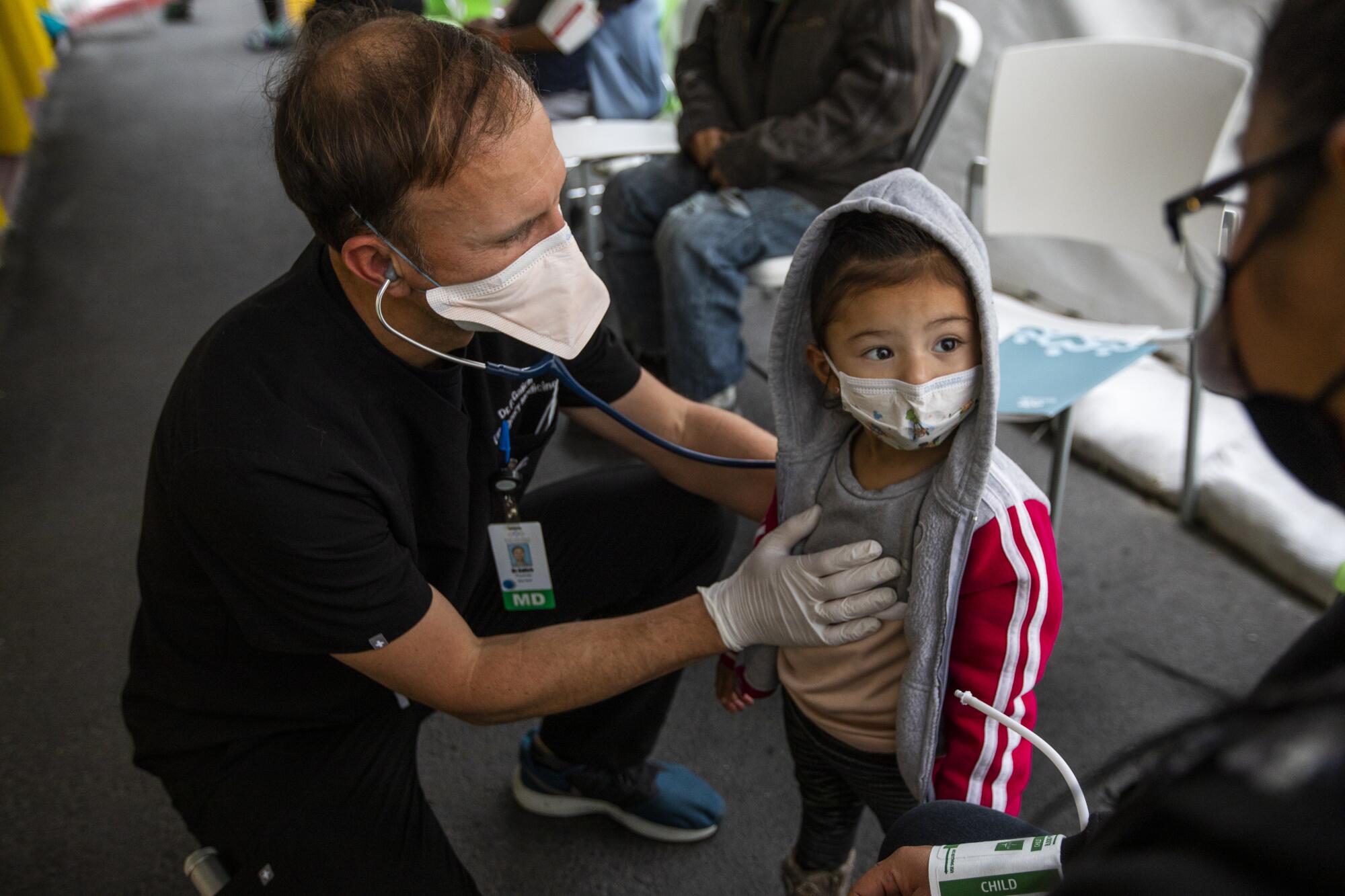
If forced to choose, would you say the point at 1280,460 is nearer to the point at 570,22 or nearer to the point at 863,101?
the point at 863,101

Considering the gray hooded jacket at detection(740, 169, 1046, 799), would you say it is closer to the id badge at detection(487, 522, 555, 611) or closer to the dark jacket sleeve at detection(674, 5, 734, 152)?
the id badge at detection(487, 522, 555, 611)

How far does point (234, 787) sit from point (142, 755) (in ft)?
0.50

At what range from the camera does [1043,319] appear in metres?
1.99

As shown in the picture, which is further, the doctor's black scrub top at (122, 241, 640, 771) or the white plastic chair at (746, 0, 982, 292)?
the white plastic chair at (746, 0, 982, 292)

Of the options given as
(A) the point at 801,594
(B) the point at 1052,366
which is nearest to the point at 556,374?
(A) the point at 801,594

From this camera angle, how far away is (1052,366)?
69.9 inches

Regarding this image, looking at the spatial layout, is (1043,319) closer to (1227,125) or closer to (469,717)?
(1227,125)

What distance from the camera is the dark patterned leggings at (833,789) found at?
1.15 metres

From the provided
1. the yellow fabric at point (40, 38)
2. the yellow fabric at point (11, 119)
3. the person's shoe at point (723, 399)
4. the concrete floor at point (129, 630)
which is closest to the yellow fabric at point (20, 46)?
the yellow fabric at point (40, 38)

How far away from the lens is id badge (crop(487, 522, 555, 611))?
135cm

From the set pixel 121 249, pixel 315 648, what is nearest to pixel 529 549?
pixel 315 648

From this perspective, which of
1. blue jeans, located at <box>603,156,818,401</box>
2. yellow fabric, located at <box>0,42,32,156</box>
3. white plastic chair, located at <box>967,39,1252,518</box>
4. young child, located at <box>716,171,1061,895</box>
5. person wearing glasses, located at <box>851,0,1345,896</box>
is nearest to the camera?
person wearing glasses, located at <box>851,0,1345,896</box>

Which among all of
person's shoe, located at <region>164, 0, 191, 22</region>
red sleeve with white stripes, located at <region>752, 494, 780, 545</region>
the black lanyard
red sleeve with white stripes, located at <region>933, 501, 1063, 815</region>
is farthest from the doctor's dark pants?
person's shoe, located at <region>164, 0, 191, 22</region>

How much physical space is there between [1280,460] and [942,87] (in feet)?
5.86
